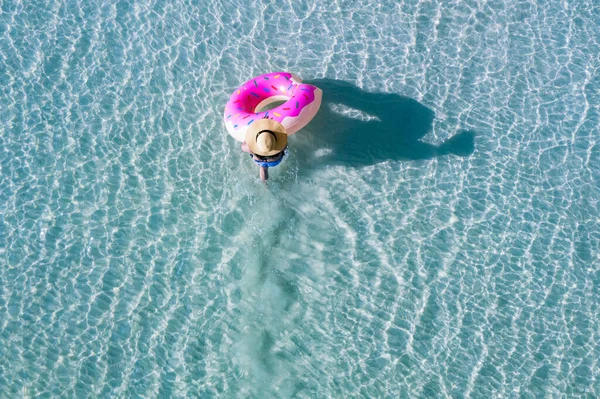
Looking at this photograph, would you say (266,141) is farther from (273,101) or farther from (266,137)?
(273,101)

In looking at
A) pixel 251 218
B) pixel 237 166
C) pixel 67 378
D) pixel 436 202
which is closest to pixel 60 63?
pixel 237 166

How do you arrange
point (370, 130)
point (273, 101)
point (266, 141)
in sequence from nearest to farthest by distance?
point (266, 141), point (273, 101), point (370, 130)

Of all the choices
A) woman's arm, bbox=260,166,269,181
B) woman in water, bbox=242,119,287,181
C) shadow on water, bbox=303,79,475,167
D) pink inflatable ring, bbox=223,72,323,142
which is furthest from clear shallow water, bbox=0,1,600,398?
woman in water, bbox=242,119,287,181

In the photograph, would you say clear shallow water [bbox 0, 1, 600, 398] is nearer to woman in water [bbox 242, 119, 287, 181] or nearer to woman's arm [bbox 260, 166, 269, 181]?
woman's arm [bbox 260, 166, 269, 181]

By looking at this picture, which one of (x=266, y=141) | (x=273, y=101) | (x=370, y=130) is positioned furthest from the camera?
(x=370, y=130)

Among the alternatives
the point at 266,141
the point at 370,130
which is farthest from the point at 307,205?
the point at 370,130

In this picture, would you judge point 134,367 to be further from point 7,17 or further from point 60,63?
point 7,17
